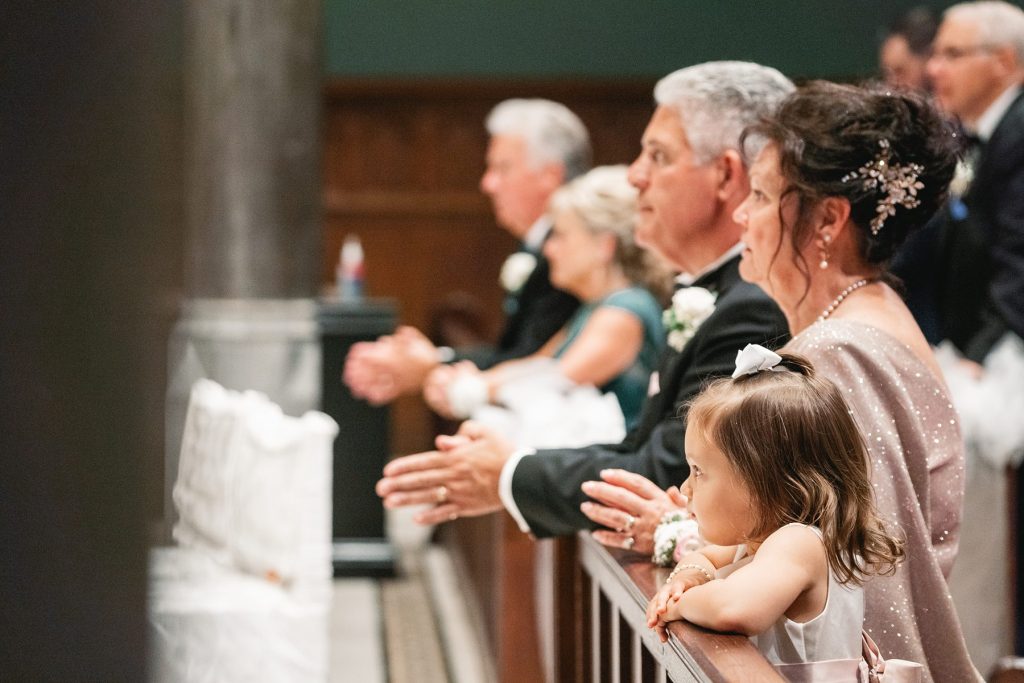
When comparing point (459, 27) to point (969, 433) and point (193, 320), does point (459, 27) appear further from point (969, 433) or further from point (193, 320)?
point (969, 433)

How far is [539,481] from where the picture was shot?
246 cm

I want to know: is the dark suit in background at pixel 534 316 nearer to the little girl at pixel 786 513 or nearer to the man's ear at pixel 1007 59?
the man's ear at pixel 1007 59

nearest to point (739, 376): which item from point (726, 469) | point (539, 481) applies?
point (726, 469)

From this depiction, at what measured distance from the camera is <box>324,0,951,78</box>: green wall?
9031mm

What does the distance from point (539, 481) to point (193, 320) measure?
296 cm

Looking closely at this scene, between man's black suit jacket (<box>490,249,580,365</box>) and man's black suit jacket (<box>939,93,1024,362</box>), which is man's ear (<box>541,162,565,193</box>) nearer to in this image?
man's black suit jacket (<box>490,249,580,365</box>)

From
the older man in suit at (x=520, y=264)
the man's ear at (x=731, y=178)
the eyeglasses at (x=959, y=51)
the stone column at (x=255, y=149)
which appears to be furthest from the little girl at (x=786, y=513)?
the stone column at (x=255, y=149)

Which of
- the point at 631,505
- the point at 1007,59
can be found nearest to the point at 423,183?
the point at 1007,59

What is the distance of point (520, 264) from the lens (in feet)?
16.9

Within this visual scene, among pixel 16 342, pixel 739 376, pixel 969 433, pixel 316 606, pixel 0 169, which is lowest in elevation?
pixel 316 606

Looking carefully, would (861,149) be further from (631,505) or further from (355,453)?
(355,453)

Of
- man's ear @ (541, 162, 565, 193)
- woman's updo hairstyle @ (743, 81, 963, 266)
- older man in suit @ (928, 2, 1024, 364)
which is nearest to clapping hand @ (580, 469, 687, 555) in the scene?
woman's updo hairstyle @ (743, 81, 963, 266)

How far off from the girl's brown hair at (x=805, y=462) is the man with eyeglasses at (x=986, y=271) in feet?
7.92

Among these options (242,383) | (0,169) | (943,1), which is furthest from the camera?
(943,1)
